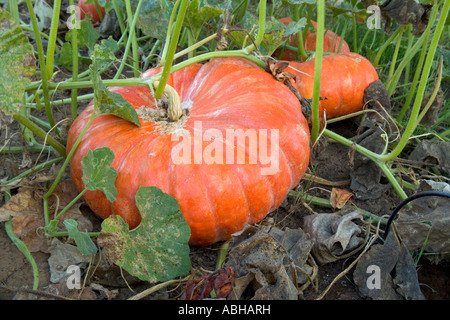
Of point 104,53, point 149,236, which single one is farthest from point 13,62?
point 149,236

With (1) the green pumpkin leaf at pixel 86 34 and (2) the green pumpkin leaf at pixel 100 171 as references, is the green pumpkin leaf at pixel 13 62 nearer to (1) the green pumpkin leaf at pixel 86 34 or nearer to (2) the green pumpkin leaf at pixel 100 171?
(2) the green pumpkin leaf at pixel 100 171

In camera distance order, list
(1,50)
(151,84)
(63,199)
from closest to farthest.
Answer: (1,50), (151,84), (63,199)

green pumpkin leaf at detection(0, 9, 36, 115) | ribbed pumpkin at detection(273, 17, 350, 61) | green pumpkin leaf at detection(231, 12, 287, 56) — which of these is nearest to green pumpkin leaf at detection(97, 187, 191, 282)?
green pumpkin leaf at detection(0, 9, 36, 115)

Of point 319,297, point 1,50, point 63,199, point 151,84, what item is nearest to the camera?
point 1,50

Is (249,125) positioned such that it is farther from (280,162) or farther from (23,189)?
(23,189)

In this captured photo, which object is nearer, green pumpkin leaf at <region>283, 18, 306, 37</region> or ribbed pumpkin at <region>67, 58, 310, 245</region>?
ribbed pumpkin at <region>67, 58, 310, 245</region>

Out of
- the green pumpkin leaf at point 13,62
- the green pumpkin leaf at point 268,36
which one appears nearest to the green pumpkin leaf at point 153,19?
the green pumpkin leaf at point 268,36

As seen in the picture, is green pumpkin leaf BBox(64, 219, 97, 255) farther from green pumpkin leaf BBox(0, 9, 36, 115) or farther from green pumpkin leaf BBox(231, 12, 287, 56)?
green pumpkin leaf BBox(231, 12, 287, 56)
